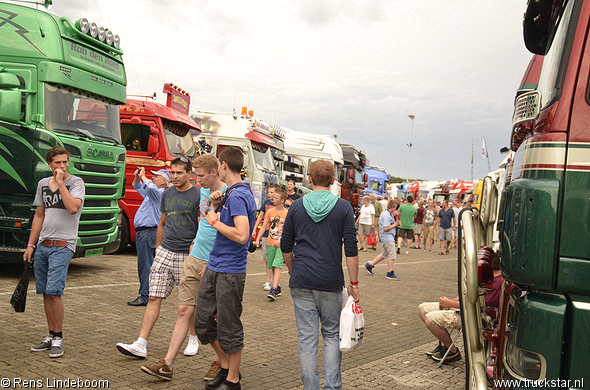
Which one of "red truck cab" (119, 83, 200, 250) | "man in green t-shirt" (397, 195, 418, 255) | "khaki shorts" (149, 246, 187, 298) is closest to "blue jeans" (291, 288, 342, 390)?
"khaki shorts" (149, 246, 187, 298)

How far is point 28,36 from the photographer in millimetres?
8547

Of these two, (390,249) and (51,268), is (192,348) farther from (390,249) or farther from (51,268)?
(390,249)

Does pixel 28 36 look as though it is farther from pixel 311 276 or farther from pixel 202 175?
pixel 311 276

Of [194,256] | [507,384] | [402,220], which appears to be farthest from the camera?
[402,220]

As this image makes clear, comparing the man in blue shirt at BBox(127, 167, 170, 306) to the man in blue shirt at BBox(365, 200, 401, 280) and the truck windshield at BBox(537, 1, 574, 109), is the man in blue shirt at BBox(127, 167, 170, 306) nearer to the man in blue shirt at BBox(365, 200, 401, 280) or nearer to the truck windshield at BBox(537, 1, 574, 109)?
the truck windshield at BBox(537, 1, 574, 109)

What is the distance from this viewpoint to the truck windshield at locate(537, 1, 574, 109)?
2.64 meters

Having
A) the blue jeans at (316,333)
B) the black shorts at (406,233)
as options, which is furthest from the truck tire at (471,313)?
the black shorts at (406,233)

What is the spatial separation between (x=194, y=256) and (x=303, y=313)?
1422 mm

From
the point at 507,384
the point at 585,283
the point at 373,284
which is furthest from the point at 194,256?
the point at 373,284

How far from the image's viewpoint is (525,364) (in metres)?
2.48

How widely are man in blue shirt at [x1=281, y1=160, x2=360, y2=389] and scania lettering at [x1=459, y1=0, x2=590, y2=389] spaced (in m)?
1.49

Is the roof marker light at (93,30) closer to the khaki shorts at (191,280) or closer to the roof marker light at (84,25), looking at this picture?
the roof marker light at (84,25)

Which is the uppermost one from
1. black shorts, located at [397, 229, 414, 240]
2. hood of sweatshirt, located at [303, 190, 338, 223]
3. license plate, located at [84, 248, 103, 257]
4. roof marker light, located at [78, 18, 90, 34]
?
roof marker light, located at [78, 18, 90, 34]

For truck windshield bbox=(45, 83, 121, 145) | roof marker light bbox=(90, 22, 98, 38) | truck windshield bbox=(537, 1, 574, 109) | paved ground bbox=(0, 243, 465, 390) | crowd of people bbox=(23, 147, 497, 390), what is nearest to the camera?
truck windshield bbox=(537, 1, 574, 109)
